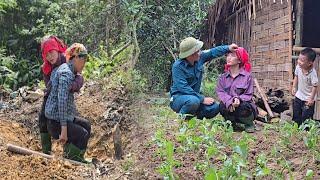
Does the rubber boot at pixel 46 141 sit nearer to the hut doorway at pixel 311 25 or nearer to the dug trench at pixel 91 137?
the dug trench at pixel 91 137

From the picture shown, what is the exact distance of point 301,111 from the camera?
6.07m

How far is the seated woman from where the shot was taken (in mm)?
5363

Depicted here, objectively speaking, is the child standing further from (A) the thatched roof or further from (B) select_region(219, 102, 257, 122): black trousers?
(A) the thatched roof

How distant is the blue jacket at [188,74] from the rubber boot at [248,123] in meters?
0.57

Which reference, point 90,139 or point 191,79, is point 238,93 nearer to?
point 191,79

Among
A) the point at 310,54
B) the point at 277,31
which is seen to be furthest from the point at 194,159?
the point at 277,31

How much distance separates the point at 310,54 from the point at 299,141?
1.64 m

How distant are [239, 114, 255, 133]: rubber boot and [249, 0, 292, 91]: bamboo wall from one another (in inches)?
78.1

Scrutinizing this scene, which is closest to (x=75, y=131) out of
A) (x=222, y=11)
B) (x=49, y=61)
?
(x=49, y=61)

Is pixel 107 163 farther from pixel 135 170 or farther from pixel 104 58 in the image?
pixel 104 58

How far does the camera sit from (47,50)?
453cm

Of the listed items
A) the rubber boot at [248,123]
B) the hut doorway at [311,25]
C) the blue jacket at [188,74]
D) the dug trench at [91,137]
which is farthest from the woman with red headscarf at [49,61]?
the hut doorway at [311,25]

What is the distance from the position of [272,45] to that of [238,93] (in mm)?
2940

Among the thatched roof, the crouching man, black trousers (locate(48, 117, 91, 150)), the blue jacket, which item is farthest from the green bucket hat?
the thatched roof
